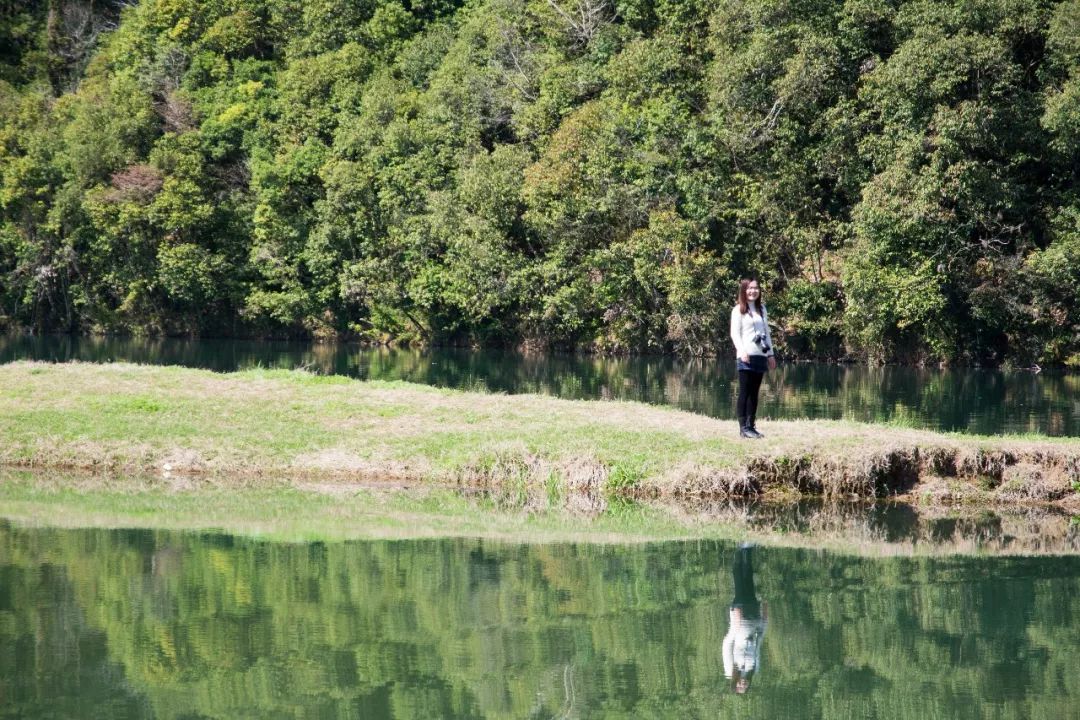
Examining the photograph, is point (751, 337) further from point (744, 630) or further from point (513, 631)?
point (513, 631)

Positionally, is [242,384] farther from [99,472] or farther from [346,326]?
[346,326]

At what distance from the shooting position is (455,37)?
78.2 meters

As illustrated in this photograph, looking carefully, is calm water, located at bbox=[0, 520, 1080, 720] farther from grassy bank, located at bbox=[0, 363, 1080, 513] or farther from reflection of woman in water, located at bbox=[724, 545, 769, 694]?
grassy bank, located at bbox=[0, 363, 1080, 513]

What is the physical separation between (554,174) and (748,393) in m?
41.6

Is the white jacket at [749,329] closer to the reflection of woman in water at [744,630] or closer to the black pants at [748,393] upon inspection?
the black pants at [748,393]

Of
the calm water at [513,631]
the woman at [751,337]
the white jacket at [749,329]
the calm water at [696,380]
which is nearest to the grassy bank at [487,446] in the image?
the woman at [751,337]

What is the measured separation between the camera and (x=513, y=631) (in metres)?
13.7

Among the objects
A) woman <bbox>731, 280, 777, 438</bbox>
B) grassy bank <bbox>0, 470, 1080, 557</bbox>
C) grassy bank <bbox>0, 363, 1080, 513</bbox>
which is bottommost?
grassy bank <bbox>0, 470, 1080, 557</bbox>

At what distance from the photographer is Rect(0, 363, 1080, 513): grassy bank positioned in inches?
810

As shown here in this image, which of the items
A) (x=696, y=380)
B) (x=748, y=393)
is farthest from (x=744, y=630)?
(x=696, y=380)

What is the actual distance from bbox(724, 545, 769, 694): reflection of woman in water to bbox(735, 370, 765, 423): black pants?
484 centimetres

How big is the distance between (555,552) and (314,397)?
981cm

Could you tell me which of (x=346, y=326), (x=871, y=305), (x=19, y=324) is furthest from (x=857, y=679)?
(x=19, y=324)

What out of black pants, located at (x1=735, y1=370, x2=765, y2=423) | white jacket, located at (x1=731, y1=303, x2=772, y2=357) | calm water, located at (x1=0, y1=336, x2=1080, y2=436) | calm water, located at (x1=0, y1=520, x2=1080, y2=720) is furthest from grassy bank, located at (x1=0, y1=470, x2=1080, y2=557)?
calm water, located at (x1=0, y1=336, x2=1080, y2=436)
